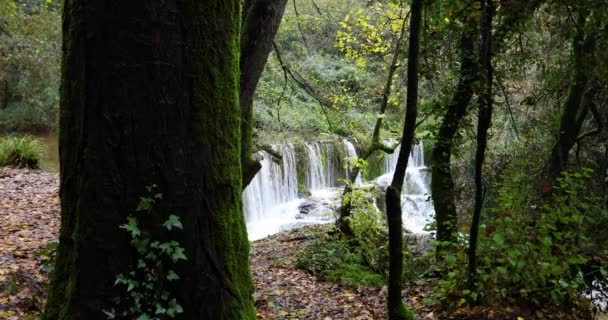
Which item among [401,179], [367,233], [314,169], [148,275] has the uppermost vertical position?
[314,169]

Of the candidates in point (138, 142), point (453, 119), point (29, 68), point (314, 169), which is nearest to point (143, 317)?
point (138, 142)

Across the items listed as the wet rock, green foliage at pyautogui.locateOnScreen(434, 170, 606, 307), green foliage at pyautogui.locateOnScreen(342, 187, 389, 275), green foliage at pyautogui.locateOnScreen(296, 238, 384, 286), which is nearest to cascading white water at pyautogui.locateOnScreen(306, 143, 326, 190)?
the wet rock

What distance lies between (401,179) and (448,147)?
3207 millimetres

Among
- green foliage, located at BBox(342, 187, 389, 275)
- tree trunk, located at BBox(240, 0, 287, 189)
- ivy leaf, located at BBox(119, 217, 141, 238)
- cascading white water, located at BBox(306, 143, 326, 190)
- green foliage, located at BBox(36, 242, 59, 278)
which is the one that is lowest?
green foliage, located at BBox(342, 187, 389, 275)

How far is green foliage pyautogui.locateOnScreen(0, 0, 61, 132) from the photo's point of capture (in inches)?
534

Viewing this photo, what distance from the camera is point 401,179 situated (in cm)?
330

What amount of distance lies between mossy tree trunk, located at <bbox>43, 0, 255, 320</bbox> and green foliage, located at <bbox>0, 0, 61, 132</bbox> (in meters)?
9.04

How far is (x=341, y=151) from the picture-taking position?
54.1 feet

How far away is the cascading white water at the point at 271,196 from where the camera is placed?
13000 mm

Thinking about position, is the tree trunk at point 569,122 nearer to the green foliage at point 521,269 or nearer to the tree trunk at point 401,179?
the green foliage at point 521,269

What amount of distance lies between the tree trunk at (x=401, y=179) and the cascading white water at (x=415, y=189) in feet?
29.9

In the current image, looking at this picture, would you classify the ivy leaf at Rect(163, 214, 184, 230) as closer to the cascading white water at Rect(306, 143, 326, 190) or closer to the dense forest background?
the dense forest background

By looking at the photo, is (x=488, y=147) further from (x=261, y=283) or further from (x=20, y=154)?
(x=20, y=154)

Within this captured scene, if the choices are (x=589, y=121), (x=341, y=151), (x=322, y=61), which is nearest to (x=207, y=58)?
(x=589, y=121)
